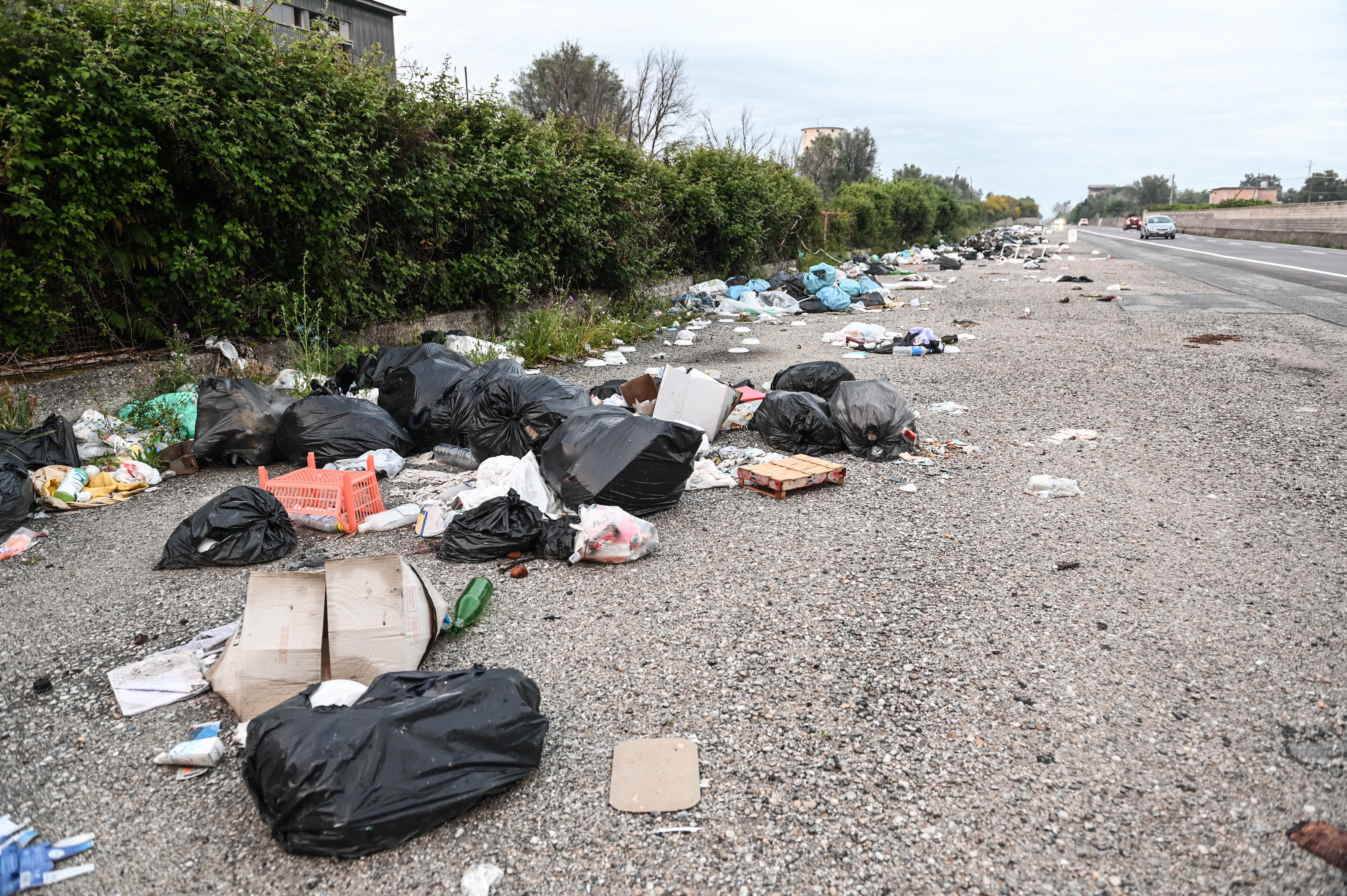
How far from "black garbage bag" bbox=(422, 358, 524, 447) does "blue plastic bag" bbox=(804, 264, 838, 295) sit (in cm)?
905

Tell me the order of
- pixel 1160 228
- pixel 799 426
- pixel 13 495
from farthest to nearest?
pixel 1160 228 < pixel 799 426 < pixel 13 495

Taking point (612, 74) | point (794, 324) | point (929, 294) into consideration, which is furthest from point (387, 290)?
point (612, 74)

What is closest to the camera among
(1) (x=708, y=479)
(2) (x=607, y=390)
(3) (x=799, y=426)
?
(1) (x=708, y=479)

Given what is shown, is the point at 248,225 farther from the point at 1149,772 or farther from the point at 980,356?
the point at 980,356

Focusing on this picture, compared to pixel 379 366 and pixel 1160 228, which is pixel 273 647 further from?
pixel 1160 228

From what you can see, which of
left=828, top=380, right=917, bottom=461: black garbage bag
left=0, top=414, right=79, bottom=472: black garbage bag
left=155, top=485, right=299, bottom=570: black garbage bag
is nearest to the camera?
left=155, top=485, right=299, bottom=570: black garbage bag

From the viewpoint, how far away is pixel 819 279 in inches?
539

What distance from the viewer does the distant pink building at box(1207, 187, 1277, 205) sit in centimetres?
5991

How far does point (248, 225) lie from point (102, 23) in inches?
57.4

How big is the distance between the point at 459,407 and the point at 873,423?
264cm

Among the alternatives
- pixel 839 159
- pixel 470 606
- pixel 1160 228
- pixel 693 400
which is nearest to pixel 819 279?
pixel 693 400

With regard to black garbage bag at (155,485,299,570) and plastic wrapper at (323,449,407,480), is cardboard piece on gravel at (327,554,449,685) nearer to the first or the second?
black garbage bag at (155,485,299,570)

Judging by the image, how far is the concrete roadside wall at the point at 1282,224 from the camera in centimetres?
2479

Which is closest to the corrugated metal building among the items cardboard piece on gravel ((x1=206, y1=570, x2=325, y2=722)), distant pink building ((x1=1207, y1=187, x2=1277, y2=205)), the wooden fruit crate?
the wooden fruit crate
